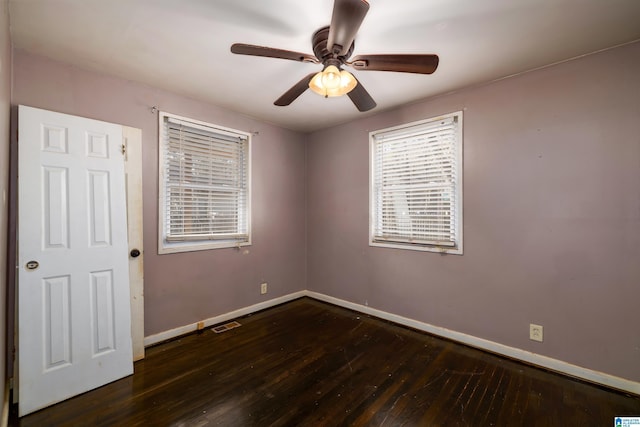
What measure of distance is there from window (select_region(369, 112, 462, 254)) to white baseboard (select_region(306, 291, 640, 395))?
0.82 metres

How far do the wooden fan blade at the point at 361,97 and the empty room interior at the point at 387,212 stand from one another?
2 centimetres

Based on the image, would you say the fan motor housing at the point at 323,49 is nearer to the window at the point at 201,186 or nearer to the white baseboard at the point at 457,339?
the window at the point at 201,186

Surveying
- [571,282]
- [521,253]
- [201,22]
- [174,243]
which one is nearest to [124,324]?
[174,243]

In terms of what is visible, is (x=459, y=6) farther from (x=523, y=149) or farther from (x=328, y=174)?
(x=328, y=174)

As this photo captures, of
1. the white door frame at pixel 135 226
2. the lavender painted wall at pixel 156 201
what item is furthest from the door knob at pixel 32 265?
the lavender painted wall at pixel 156 201

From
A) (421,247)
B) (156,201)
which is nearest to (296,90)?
(156,201)

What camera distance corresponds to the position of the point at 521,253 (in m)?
2.41

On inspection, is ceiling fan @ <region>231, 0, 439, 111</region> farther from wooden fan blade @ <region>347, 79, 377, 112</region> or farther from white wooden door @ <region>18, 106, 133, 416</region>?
white wooden door @ <region>18, 106, 133, 416</region>

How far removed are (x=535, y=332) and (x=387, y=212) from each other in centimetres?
174

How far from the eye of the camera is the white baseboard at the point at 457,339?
205 cm

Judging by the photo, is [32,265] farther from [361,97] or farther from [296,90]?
[361,97]

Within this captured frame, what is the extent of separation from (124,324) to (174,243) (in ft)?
2.84

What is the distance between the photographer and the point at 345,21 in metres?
1.30

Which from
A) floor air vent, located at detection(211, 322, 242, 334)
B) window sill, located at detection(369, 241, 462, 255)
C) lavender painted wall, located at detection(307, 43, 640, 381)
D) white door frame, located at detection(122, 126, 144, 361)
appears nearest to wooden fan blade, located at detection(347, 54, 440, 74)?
lavender painted wall, located at detection(307, 43, 640, 381)
